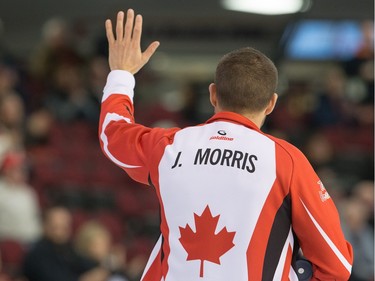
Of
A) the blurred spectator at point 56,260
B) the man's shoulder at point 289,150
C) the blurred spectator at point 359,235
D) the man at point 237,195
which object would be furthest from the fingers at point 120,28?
the blurred spectator at point 359,235

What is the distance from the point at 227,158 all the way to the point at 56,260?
17.4 feet

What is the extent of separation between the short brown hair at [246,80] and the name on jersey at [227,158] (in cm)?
18

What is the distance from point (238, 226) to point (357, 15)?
12130 millimetres

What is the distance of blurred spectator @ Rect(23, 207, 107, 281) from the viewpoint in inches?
310

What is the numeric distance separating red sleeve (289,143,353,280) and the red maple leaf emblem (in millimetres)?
233

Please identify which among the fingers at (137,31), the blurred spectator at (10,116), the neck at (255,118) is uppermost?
the fingers at (137,31)

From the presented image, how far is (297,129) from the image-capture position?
12492mm

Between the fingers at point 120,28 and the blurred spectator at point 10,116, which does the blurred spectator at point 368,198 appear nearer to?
the blurred spectator at point 10,116

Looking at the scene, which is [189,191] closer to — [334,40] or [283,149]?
[283,149]

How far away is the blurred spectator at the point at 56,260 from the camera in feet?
25.8

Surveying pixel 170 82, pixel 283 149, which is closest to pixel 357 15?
pixel 170 82

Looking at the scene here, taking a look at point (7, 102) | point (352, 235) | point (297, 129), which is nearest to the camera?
point (352, 235)

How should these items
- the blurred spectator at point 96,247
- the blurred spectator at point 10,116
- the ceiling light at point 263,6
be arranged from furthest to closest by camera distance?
the ceiling light at point 263,6
the blurred spectator at point 10,116
the blurred spectator at point 96,247

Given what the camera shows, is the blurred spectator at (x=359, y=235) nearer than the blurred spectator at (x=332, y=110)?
Yes
